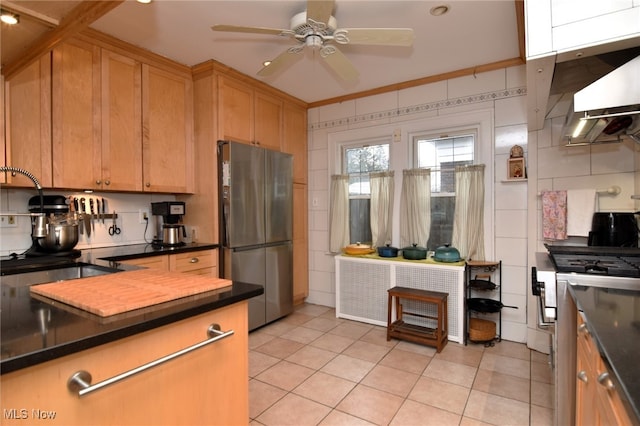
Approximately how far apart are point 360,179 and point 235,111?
5.07 feet

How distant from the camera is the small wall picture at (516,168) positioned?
2.83 metres

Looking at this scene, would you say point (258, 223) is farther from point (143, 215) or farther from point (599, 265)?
point (599, 265)

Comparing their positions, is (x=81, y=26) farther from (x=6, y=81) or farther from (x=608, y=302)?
(x=608, y=302)

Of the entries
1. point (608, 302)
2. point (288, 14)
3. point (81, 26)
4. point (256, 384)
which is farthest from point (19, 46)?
point (608, 302)

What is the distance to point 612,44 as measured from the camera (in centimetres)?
131

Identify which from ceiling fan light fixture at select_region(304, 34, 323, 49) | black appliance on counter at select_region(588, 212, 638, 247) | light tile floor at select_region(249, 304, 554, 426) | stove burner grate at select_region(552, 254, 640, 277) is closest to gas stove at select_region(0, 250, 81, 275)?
light tile floor at select_region(249, 304, 554, 426)

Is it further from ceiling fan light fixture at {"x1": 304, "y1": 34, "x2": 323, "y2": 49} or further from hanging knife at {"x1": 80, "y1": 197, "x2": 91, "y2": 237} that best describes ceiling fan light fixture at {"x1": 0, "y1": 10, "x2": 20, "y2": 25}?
hanging knife at {"x1": 80, "y1": 197, "x2": 91, "y2": 237}

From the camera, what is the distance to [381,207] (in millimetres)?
3564

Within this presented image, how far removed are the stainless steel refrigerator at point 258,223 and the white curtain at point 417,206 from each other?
4.02 feet

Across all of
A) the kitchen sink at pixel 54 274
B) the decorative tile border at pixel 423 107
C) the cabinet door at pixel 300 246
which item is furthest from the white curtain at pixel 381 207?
the kitchen sink at pixel 54 274

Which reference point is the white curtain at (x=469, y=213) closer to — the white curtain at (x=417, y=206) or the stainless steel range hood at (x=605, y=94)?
the white curtain at (x=417, y=206)

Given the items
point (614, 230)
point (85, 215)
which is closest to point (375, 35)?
point (614, 230)

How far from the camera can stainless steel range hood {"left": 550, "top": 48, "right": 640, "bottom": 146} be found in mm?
1342

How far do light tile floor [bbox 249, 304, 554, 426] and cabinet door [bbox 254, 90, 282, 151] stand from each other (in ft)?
6.42
